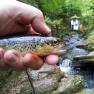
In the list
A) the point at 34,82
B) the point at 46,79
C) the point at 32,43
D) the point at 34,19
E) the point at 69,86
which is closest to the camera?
the point at 32,43

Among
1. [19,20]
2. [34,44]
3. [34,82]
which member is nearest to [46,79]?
[34,82]

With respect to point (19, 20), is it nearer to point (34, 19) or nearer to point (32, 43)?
point (34, 19)

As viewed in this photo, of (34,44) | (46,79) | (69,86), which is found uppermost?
(34,44)

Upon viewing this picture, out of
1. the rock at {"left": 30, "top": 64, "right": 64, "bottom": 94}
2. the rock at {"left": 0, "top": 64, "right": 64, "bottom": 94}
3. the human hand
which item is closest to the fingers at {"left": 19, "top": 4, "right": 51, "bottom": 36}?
the human hand

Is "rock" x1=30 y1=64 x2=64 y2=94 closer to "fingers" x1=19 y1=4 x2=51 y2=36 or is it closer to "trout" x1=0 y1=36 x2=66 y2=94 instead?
"fingers" x1=19 y1=4 x2=51 y2=36

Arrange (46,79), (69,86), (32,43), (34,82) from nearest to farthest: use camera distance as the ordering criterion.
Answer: (32,43) < (34,82) < (46,79) < (69,86)

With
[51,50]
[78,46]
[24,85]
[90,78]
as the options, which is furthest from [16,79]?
[78,46]

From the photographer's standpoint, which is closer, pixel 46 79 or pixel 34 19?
pixel 34 19
